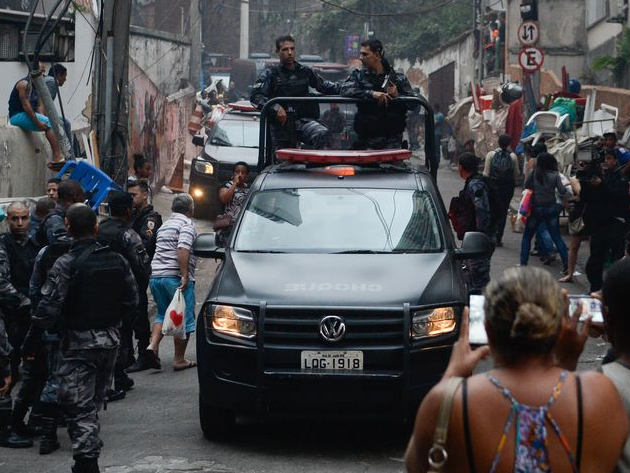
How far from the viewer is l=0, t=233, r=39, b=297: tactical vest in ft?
29.4

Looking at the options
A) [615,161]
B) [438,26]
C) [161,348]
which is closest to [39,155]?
[161,348]

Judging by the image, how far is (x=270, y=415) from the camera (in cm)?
800

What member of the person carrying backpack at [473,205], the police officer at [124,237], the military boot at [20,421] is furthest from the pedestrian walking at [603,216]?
the military boot at [20,421]

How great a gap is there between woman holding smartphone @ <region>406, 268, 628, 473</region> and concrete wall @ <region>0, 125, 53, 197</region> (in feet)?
40.6

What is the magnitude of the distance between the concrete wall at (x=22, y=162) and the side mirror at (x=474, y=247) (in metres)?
7.97

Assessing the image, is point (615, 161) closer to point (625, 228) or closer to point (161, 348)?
point (625, 228)

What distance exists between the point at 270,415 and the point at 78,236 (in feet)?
5.54

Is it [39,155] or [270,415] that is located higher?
[39,155]

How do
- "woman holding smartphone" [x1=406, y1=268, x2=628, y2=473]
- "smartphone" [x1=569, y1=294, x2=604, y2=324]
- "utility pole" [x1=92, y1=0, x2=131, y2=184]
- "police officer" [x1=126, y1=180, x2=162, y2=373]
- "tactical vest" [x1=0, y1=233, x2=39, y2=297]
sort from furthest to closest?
"utility pole" [x1=92, y1=0, x2=131, y2=184] < "police officer" [x1=126, y1=180, x2=162, y2=373] < "tactical vest" [x1=0, y1=233, x2=39, y2=297] < "smartphone" [x1=569, y1=294, x2=604, y2=324] < "woman holding smartphone" [x1=406, y1=268, x2=628, y2=473]

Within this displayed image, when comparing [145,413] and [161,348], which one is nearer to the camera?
[145,413]

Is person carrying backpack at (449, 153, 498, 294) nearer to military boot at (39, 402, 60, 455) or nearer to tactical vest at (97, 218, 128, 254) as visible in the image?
tactical vest at (97, 218, 128, 254)

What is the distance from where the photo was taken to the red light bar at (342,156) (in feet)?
31.6

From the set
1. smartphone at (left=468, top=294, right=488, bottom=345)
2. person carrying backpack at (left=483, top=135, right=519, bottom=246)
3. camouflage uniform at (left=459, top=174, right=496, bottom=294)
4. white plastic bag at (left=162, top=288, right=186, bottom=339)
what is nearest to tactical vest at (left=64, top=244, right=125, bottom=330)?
white plastic bag at (left=162, top=288, right=186, bottom=339)

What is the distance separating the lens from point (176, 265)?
11188mm
